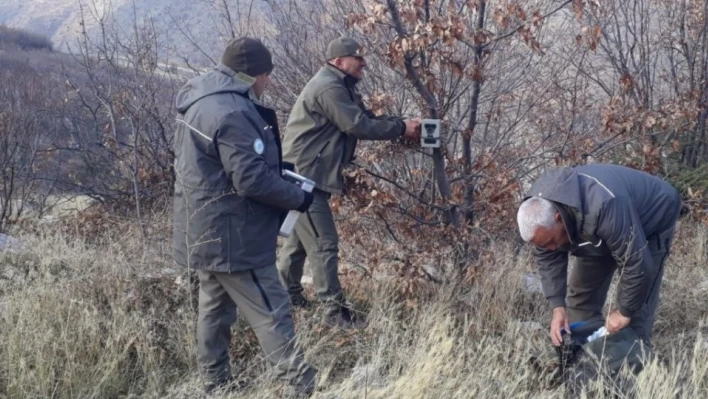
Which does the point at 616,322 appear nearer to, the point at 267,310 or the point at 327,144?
the point at 267,310

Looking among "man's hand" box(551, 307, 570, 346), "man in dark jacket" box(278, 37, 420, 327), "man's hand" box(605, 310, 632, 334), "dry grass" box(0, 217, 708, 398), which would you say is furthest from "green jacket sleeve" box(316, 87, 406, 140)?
"man's hand" box(605, 310, 632, 334)

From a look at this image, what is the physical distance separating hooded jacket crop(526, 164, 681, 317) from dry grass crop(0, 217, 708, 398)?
41 cm

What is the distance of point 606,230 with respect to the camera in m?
3.63

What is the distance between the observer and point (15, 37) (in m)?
30.7

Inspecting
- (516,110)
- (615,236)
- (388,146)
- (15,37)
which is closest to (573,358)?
(615,236)

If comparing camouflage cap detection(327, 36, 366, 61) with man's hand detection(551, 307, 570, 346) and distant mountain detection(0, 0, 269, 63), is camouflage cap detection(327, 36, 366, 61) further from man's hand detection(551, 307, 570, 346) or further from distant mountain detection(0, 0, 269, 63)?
distant mountain detection(0, 0, 269, 63)

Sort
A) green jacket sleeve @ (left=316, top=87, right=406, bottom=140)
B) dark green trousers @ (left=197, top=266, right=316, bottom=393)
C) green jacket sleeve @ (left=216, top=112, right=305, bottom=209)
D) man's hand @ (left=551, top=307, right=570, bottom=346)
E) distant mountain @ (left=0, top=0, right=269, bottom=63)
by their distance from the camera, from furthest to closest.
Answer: distant mountain @ (left=0, top=0, right=269, bottom=63), green jacket sleeve @ (left=316, top=87, right=406, bottom=140), man's hand @ (left=551, top=307, right=570, bottom=346), dark green trousers @ (left=197, top=266, right=316, bottom=393), green jacket sleeve @ (left=216, top=112, right=305, bottom=209)

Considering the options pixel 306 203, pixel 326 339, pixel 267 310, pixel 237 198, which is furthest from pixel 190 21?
pixel 267 310

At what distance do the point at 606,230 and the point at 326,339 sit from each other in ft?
5.79

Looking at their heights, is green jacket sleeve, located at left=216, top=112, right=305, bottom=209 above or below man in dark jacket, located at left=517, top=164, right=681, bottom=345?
above

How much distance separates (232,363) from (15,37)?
30.3 m

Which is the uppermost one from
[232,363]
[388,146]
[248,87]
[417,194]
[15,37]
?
[15,37]

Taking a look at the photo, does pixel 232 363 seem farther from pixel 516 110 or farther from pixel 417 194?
pixel 516 110

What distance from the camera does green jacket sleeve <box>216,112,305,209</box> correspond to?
3.62m
